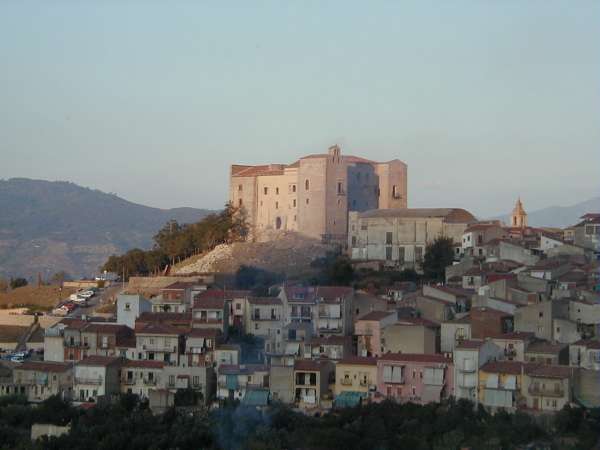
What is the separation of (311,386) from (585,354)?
4452mm

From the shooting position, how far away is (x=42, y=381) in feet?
73.4

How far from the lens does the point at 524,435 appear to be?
1791 cm

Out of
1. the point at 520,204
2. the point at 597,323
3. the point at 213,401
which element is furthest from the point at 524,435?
the point at 520,204

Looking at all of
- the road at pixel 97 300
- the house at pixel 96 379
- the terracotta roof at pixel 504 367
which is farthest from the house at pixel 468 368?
the road at pixel 97 300

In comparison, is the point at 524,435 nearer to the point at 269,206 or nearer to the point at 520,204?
the point at 520,204

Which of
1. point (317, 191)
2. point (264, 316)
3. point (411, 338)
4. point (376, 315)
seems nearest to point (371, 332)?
point (376, 315)

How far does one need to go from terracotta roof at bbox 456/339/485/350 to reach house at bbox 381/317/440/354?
89 centimetres

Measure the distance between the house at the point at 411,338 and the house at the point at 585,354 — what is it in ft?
7.90

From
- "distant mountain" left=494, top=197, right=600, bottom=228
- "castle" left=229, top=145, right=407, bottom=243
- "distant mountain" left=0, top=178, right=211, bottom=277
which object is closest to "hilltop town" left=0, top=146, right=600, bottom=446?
"castle" left=229, top=145, right=407, bottom=243

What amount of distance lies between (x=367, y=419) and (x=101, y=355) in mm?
6332

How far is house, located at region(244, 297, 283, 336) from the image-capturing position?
77.6 ft

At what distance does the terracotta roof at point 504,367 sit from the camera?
64.1 feet

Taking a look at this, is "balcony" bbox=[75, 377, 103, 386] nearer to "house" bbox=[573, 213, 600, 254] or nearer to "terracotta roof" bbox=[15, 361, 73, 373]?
"terracotta roof" bbox=[15, 361, 73, 373]

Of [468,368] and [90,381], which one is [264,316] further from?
[468,368]
